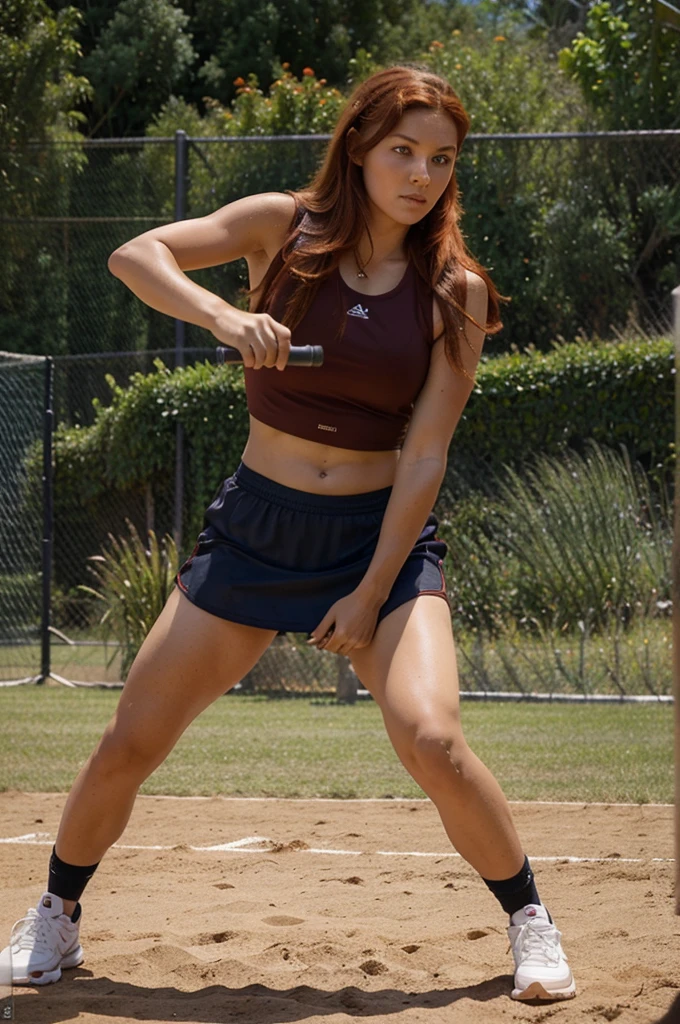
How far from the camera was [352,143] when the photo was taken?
126 inches

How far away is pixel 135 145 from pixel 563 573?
524 cm

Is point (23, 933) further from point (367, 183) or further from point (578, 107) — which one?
point (578, 107)

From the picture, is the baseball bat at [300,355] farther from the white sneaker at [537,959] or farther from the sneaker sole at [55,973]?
the sneaker sole at [55,973]

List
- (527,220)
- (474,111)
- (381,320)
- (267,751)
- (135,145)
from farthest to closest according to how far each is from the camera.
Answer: (474,111), (527,220), (135,145), (267,751), (381,320)

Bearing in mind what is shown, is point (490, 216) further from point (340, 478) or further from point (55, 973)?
point (55, 973)

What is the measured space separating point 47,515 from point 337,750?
453 cm

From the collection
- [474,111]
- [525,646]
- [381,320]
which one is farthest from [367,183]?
[474,111]

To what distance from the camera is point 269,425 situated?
3252mm

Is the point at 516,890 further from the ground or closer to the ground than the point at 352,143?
closer to the ground

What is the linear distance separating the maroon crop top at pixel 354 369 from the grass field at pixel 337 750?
317 centimetres

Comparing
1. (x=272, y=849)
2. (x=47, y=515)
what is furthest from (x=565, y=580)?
(x=272, y=849)

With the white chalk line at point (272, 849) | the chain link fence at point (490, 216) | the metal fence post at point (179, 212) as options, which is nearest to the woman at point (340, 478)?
the white chalk line at point (272, 849)

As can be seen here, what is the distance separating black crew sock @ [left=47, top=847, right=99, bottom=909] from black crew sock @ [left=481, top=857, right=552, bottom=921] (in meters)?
0.96

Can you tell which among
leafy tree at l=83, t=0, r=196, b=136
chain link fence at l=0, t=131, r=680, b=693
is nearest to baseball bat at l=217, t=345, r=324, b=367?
chain link fence at l=0, t=131, r=680, b=693
